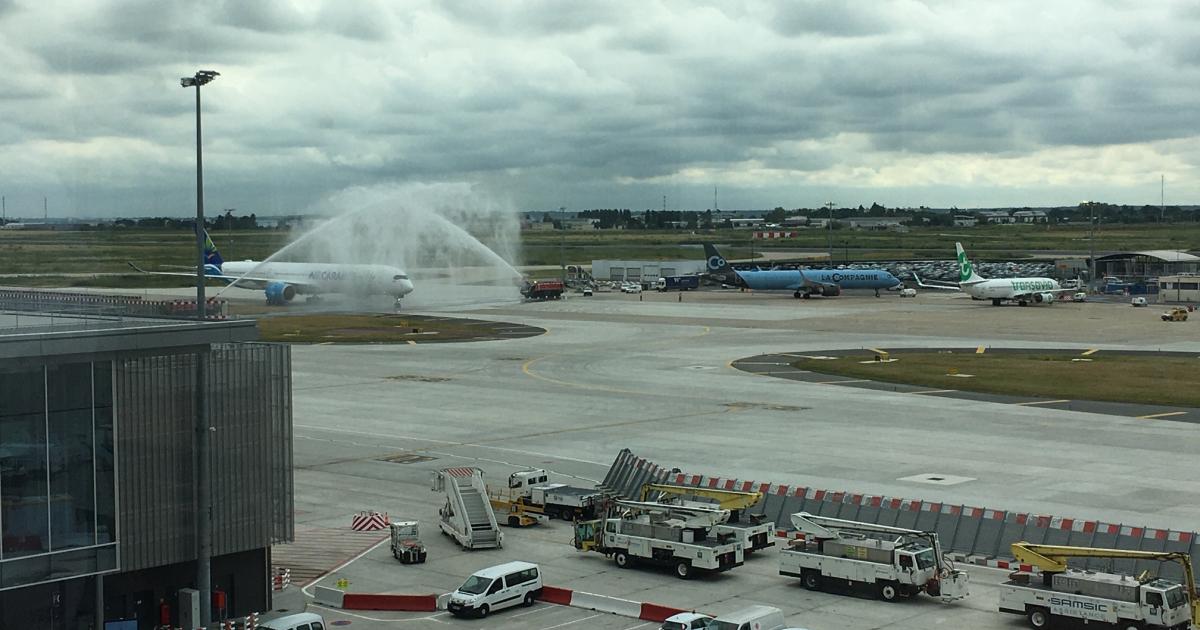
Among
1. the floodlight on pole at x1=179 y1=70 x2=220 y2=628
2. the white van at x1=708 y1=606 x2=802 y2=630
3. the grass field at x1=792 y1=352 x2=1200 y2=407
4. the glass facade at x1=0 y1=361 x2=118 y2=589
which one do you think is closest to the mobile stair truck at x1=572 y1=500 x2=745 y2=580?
the white van at x1=708 y1=606 x2=802 y2=630

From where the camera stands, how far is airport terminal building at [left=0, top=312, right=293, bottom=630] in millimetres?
31750

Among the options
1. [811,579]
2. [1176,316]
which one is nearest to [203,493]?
[811,579]

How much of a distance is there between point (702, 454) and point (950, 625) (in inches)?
1126

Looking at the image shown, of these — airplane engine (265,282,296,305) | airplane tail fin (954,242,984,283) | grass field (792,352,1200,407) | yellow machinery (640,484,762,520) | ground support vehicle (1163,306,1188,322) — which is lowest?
grass field (792,352,1200,407)

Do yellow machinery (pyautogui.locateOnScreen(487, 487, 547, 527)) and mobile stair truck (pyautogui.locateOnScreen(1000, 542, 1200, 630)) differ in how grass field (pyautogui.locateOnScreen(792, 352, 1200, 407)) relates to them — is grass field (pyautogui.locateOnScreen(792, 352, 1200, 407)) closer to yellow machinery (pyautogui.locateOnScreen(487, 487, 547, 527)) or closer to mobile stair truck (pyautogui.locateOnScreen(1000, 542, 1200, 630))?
yellow machinery (pyautogui.locateOnScreen(487, 487, 547, 527))

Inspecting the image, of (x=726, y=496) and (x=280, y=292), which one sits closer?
(x=726, y=496)

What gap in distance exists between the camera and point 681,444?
2635 inches

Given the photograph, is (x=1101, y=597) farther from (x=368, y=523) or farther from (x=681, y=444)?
(x=681, y=444)

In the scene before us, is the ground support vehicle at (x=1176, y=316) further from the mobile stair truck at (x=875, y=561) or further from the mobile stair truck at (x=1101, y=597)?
the mobile stair truck at (x=1101, y=597)

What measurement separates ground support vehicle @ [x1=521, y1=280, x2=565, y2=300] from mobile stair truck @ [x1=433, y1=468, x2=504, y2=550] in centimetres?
13971

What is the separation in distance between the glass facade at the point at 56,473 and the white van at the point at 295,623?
4.36 meters

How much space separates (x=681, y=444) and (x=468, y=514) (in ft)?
73.1

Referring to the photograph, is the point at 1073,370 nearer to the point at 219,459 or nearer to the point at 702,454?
the point at 702,454

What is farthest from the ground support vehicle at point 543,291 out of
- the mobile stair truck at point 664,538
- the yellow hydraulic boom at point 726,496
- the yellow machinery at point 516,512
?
the mobile stair truck at point 664,538
